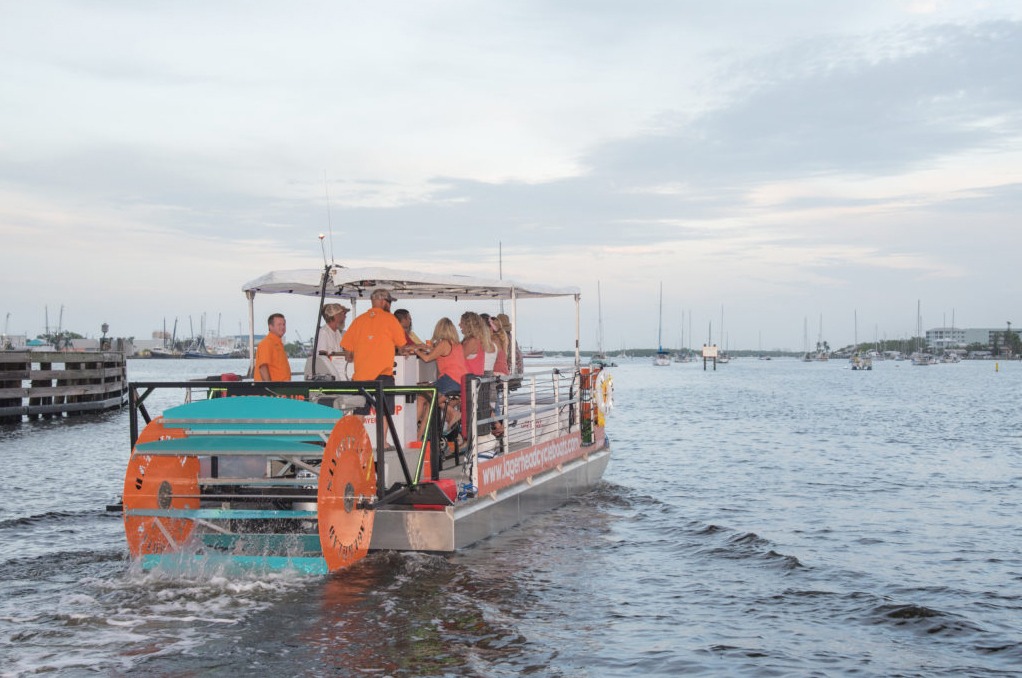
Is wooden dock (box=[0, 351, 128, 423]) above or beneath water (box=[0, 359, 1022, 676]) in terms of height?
above

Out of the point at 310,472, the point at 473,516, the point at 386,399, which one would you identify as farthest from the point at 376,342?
the point at 473,516

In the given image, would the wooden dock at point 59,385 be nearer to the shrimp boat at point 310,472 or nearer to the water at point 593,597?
the water at point 593,597

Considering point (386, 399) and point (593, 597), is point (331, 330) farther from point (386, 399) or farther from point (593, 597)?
point (593, 597)

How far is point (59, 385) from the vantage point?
3906cm

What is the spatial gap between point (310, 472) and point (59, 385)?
110ft

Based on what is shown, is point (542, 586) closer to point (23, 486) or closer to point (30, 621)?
point (30, 621)

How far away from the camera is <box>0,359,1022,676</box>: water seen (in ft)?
25.7

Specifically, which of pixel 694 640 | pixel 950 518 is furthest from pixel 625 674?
pixel 950 518

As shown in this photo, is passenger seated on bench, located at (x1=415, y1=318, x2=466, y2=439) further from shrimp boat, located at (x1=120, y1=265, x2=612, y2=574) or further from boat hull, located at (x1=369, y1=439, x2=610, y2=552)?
boat hull, located at (x1=369, y1=439, x2=610, y2=552)

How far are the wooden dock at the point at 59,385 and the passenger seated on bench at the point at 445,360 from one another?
79.8ft

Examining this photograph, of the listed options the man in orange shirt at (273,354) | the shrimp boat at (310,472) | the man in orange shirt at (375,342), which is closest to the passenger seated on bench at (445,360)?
the shrimp boat at (310,472)

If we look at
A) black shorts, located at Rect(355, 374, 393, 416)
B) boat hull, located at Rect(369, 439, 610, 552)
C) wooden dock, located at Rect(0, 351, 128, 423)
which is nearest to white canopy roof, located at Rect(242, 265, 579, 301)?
black shorts, located at Rect(355, 374, 393, 416)

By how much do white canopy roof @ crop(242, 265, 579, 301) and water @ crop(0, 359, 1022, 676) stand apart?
3.13 meters

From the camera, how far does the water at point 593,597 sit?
7.84m
